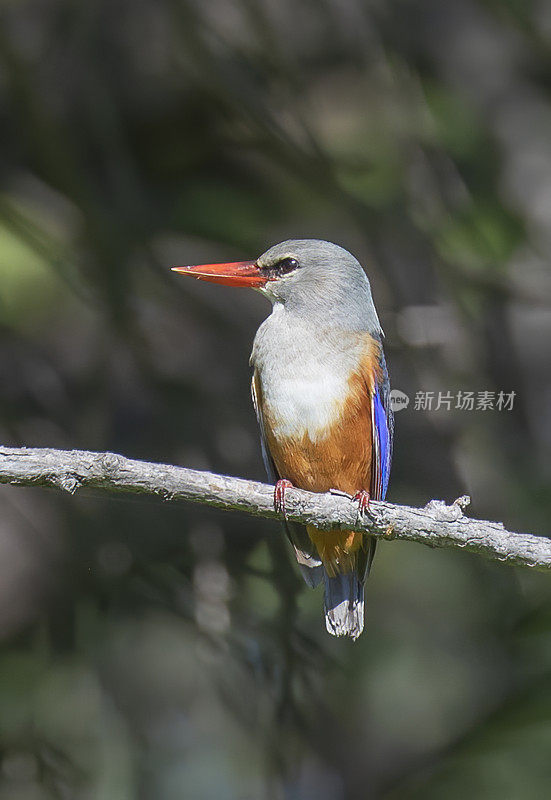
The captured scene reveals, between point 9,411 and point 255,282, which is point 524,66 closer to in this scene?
point 255,282

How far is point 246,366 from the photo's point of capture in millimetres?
4727

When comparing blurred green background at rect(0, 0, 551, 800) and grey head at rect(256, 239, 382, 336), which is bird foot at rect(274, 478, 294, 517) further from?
blurred green background at rect(0, 0, 551, 800)

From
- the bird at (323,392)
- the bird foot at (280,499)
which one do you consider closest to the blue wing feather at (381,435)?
the bird at (323,392)

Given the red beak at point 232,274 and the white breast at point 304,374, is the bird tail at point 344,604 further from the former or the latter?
the red beak at point 232,274

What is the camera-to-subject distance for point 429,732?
14.1ft

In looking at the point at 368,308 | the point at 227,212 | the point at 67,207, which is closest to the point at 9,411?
the point at 67,207

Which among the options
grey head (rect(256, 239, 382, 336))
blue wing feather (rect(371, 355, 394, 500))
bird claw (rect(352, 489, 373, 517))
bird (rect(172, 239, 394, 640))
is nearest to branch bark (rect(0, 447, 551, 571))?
bird claw (rect(352, 489, 373, 517))

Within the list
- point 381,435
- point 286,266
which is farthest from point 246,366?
point 381,435

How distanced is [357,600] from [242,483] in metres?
1.04

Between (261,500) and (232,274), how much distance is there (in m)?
1.06

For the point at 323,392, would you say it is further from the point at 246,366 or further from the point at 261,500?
the point at 246,366

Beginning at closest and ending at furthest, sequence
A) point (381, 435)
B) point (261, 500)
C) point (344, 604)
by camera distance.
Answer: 1. point (261, 500)
2. point (381, 435)
3. point (344, 604)

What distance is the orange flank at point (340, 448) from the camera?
314cm

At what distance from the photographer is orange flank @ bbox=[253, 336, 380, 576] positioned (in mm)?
3139
